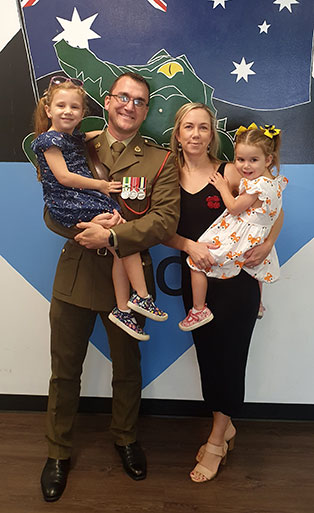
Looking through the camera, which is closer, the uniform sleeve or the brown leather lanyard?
the uniform sleeve

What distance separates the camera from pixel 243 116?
7.64 feet

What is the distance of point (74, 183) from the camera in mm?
1762

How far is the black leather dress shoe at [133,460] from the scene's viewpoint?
2.08 meters

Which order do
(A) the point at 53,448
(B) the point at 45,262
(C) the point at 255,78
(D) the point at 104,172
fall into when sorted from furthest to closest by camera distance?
1. (B) the point at 45,262
2. (C) the point at 255,78
3. (A) the point at 53,448
4. (D) the point at 104,172

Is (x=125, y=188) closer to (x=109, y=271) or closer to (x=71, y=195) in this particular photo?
(x=71, y=195)

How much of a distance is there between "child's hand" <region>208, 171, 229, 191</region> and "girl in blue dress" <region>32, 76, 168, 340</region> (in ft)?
1.42

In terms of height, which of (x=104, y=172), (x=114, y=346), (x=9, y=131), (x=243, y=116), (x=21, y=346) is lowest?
(x=21, y=346)

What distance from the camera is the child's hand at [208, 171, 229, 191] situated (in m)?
1.94

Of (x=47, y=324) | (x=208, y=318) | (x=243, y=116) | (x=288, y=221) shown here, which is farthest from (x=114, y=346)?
(x=243, y=116)

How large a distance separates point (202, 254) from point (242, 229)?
0.21 meters

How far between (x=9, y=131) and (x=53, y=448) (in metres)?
1.67

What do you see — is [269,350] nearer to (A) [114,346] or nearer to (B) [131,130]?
(A) [114,346]

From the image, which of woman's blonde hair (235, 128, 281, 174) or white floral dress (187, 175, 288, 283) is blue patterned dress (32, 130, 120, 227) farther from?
woman's blonde hair (235, 128, 281, 174)

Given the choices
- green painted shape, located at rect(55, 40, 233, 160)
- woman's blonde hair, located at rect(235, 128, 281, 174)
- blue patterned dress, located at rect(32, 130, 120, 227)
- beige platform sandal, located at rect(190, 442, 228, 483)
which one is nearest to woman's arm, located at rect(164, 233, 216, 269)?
blue patterned dress, located at rect(32, 130, 120, 227)
